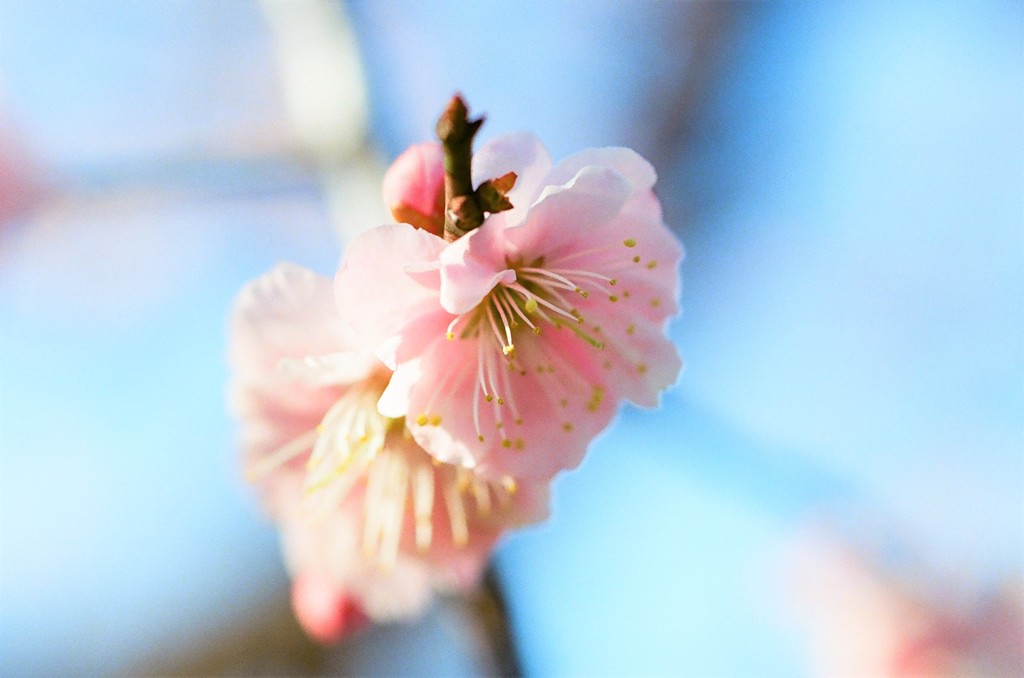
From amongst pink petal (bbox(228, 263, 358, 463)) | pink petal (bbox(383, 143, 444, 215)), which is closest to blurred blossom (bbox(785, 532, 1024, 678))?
pink petal (bbox(228, 263, 358, 463))

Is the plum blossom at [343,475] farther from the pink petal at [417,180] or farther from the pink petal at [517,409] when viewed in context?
the pink petal at [417,180]

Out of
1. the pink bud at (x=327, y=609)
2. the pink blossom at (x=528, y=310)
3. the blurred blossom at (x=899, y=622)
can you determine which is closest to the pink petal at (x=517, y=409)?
the pink blossom at (x=528, y=310)

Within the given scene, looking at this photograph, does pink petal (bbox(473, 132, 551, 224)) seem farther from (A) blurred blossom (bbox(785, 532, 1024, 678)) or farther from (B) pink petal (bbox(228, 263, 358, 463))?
(A) blurred blossom (bbox(785, 532, 1024, 678))

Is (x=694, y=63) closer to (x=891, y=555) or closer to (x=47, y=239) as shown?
(x=891, y=555)

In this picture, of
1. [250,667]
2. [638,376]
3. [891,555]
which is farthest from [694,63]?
[250,667]

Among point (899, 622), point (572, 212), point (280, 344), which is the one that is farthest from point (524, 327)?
point (899, 622)

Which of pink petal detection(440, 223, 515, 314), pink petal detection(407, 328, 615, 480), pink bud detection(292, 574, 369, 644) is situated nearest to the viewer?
pink petal detection(440, 223, 515, 314)

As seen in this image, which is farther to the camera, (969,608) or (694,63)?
(694,63)
